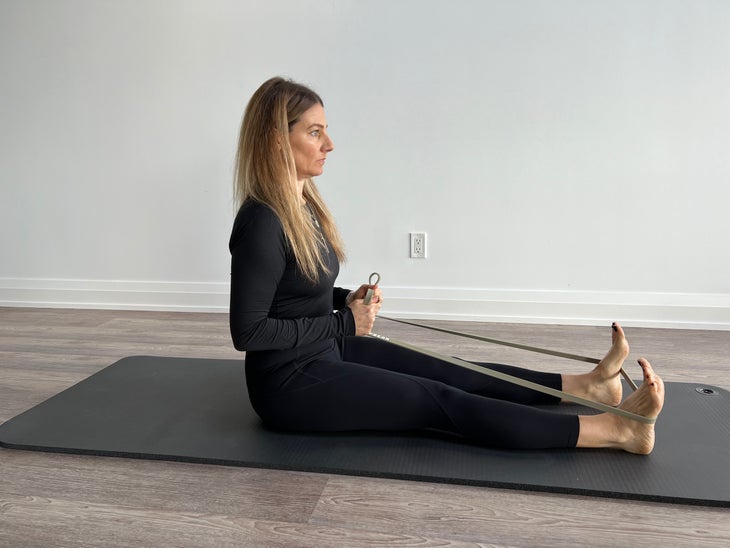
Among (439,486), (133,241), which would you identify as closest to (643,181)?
(439,486)

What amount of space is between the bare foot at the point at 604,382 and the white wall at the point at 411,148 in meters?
1.51

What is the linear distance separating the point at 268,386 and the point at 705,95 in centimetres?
268

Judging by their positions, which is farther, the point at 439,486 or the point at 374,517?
the point at 439,486

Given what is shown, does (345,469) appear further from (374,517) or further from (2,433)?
(2,433)

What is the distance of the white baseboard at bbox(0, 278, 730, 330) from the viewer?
10.9ft

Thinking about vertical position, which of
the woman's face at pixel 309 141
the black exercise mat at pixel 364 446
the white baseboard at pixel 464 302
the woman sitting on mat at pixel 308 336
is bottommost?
the black exercise mat at pixel 364 446

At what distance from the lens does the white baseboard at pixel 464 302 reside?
10.9 feet

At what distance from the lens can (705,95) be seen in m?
3.21

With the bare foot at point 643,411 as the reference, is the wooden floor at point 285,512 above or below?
below

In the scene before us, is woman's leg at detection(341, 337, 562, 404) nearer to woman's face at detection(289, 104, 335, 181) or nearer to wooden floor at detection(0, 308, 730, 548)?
wooden floor at detection(0, 308, 730, 548)

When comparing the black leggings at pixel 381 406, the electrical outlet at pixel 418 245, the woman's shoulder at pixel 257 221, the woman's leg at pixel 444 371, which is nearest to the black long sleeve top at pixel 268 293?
the woman's shoulder at pixel 257 221

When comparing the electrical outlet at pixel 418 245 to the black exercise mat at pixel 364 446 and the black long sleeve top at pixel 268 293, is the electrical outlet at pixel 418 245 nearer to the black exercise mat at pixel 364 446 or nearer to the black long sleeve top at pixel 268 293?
the black exercise mat at pixel 364 446

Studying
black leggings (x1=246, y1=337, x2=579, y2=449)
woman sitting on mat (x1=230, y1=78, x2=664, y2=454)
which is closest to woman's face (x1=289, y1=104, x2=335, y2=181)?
woman sitting on mat (x1=230, y1=78, x2=664, y2=454)

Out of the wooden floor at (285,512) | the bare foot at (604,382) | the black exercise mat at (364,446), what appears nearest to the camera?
the wooden floor at (285,512)
